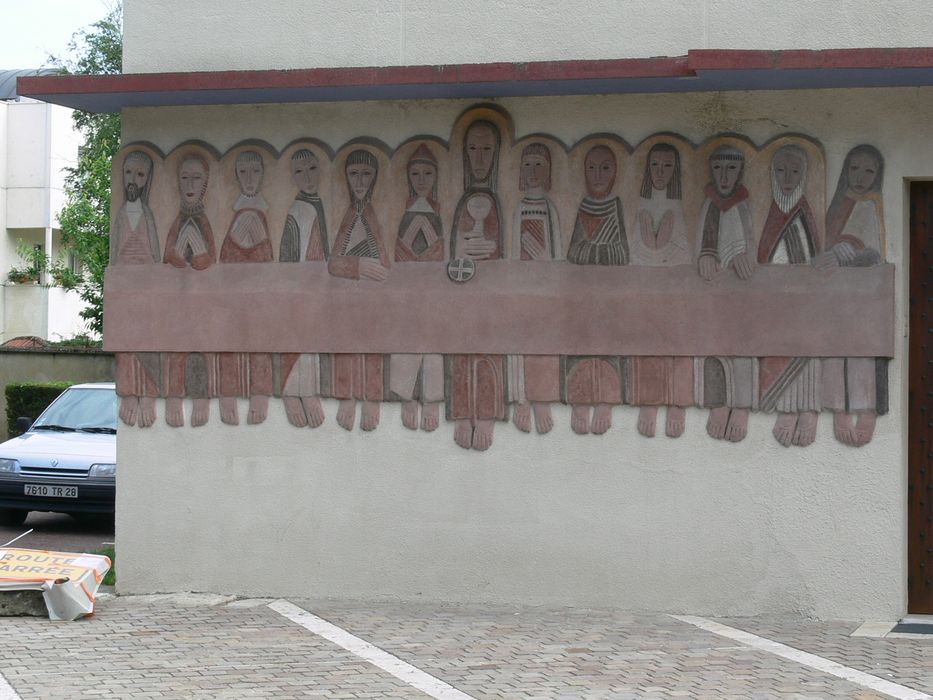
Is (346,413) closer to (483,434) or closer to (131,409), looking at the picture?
(483,434)

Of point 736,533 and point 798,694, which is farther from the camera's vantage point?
point 736,533

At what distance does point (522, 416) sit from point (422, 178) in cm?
171

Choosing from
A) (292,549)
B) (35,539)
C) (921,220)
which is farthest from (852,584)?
(35,539)

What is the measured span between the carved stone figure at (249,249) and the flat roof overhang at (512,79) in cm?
50

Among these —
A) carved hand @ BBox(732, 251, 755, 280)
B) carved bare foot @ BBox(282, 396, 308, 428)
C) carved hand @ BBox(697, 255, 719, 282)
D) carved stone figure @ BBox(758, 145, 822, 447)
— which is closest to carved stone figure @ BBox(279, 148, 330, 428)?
carved bare foot @ BBox(282, 396, 308, 428)

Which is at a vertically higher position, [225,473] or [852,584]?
[225,473]

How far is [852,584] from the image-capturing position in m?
8.79

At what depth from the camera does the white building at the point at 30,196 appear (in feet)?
127

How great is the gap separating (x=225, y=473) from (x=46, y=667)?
2411 millimetres

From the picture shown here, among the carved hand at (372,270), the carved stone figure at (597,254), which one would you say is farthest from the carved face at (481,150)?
the carved hand at (372,270)

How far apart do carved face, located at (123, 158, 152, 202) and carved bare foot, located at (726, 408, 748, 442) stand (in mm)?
4297

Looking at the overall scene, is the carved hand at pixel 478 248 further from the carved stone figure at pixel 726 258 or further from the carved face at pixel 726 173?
the carved face at pixel 726 173

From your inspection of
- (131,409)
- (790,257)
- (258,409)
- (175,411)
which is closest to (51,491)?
(131,409)

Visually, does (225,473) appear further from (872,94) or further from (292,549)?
(872,94)
